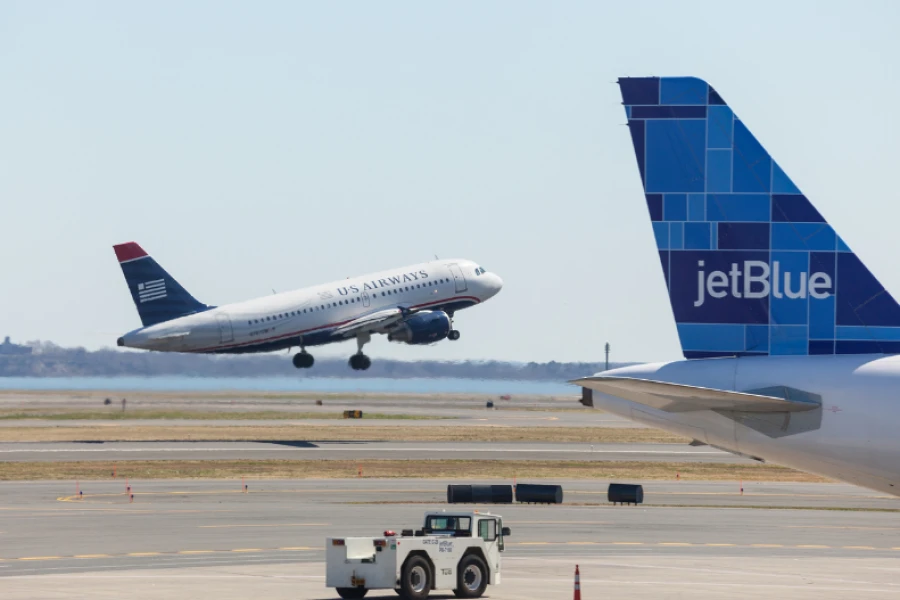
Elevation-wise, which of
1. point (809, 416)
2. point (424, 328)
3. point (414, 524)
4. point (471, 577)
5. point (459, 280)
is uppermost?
point (459, 280)

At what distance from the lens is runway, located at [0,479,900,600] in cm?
3378

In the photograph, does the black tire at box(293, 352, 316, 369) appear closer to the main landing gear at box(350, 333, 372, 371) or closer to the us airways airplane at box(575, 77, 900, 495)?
the main landing gear at box(350, 333, 372, 371)

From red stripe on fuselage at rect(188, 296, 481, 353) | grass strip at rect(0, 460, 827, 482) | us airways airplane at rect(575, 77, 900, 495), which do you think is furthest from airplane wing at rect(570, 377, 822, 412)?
red stripe on fuselage at rect(188, 296, 481, 353)

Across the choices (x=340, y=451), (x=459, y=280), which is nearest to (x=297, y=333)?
(x=459, y=280)

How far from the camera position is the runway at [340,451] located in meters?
76.5

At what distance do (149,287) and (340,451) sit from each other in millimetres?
22117

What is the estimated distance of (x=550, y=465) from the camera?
73.7 m

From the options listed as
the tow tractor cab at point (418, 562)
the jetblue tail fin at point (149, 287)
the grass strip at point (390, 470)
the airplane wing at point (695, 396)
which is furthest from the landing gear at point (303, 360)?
the airplane wing at point (695, 396)

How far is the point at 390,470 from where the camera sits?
230ft

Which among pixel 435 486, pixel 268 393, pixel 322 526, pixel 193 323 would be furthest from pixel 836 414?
pixel 268 393

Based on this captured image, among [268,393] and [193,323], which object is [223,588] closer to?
[193,323]

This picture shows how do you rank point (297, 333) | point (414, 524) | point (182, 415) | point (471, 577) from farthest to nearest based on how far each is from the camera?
point (182, 415), point (297, 333), point (414, 524), point (471, 577)

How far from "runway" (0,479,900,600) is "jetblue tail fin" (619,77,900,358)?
950 centimetres

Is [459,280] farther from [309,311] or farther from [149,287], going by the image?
[149,287]
